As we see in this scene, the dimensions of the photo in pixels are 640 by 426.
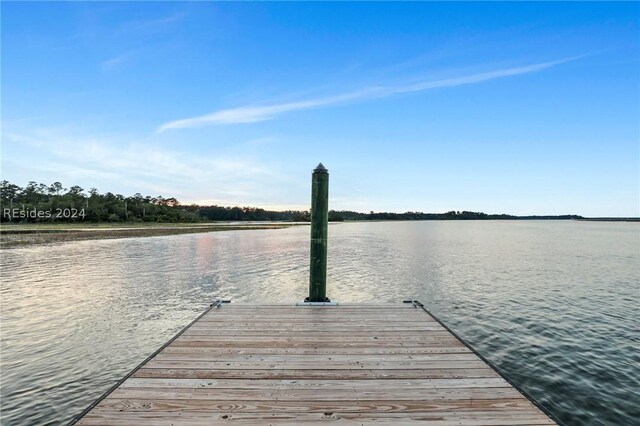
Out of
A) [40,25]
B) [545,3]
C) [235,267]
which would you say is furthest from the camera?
[40,25]

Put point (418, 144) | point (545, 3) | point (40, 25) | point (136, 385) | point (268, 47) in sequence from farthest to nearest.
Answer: point (418, 144), point (268, 47), point (40, 25), point (545, 3), point (136, 385)

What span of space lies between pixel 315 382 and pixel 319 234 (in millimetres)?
4598

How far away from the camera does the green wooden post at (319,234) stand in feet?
27.6

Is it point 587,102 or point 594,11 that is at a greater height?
point 594,11

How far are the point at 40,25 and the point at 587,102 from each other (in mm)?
56040

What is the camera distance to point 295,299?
15.1m

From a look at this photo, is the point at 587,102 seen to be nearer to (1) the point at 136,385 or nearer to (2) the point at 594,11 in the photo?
(2) the point at 594,11

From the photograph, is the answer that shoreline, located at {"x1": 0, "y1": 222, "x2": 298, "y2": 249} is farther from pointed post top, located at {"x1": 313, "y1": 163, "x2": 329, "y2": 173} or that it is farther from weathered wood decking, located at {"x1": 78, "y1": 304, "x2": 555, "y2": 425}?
weathered wood decking, located at {"x1": 78, "y1": 304, "x2": 555, "y2": 425}

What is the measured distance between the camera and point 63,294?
592 inches

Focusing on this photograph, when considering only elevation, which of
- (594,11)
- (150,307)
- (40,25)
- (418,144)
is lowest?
(150,307)

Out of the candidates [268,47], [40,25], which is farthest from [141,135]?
[268,47]

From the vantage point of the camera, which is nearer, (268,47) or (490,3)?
(490,3)

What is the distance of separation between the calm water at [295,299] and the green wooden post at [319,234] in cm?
502

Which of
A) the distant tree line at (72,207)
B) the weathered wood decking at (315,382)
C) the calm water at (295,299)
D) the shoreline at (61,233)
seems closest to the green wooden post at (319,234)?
the weathered wood decking at (315,382)
